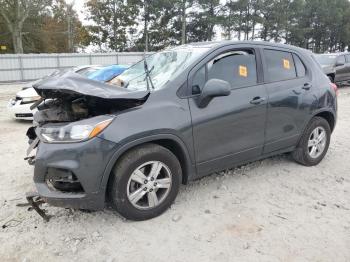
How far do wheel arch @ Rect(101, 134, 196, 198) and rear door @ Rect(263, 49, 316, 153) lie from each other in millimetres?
1214

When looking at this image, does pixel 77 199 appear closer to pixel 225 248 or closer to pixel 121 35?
pixel 225 248

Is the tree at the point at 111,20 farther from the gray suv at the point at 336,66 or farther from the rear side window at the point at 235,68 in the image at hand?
the rear side window at the point at 235,68

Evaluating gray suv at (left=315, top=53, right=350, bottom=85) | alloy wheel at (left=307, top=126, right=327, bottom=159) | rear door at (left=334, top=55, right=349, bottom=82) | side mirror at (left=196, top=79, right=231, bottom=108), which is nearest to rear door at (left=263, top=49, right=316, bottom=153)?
alloy wheel at (left=307, top=126, right=327, bottom=159)

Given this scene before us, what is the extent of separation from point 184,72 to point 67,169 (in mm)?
1525

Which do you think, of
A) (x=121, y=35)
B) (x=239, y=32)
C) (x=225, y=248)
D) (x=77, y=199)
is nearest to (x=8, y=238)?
(x=77, y=199)

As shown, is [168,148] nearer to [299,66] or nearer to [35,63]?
[299,66]

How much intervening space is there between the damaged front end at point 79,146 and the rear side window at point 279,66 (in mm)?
1805

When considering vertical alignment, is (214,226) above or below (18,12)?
below

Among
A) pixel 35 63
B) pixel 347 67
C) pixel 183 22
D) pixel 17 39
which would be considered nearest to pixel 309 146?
pixel 347 67

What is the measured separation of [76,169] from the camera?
301cm

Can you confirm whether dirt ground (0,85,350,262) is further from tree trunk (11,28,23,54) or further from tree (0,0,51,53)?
tree (0,0,51,53)

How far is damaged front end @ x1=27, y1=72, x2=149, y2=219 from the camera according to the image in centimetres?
302

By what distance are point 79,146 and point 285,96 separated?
2.67 m

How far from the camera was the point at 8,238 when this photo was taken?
3.21 m
